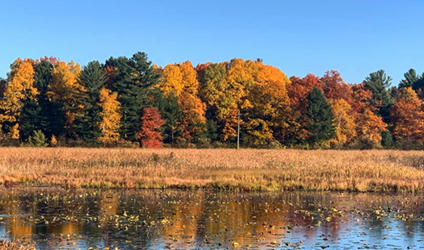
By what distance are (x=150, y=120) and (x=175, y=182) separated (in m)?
45.2

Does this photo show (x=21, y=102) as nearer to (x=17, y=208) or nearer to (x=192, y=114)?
(x=192, y=114)

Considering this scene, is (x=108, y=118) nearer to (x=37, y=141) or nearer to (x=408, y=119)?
(x=37, y=141)

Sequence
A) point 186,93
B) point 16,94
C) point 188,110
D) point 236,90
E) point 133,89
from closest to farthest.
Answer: point 133,89
point 16,94
point 188,110
point 186,93
point 236,90

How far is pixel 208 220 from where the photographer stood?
70.6ft

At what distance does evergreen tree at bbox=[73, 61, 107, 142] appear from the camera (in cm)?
7738

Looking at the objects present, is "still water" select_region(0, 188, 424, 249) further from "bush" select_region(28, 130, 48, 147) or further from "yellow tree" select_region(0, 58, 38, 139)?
"yellow tree" select_region(0, 58, 38, 139)

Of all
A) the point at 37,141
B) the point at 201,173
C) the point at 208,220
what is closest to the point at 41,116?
the point at 37,141

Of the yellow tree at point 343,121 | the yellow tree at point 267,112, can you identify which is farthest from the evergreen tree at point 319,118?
the yellow tree at point 267,112

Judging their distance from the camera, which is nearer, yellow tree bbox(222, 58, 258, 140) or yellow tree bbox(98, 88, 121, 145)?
yellow tree bbox(98, 88, 121, 145)

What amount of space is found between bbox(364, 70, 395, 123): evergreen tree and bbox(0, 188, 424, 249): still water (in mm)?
73573

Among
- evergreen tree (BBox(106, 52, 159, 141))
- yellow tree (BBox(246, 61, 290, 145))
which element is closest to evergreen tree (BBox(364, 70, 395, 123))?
yellow tree (BBox(246, 61, 290, 145))

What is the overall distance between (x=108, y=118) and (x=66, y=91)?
11821 millimetres

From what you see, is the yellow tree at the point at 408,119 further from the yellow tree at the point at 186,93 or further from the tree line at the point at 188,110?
the yellow tree at the point at 186,93

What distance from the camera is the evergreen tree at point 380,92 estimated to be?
100750 millimetres
